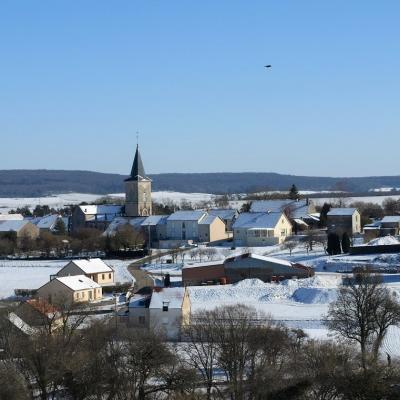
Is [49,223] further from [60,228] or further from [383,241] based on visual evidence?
[383,241]

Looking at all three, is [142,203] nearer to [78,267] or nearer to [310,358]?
[78,267]

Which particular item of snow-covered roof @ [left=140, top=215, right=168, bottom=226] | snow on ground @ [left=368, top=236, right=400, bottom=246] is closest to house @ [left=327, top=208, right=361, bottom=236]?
snow on ground @ [left=368, top=236, right=400, bottom=246]

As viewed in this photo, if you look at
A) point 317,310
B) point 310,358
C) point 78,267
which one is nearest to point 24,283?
point 78,267

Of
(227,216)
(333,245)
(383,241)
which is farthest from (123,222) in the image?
(383,241)

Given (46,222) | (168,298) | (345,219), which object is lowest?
(168,298)

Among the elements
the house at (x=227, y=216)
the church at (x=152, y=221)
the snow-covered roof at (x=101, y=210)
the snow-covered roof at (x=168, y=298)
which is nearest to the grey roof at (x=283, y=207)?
the house at (x=227, y=216)

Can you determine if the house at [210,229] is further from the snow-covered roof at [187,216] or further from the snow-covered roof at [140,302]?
the snow-covered roof at [140,302]
